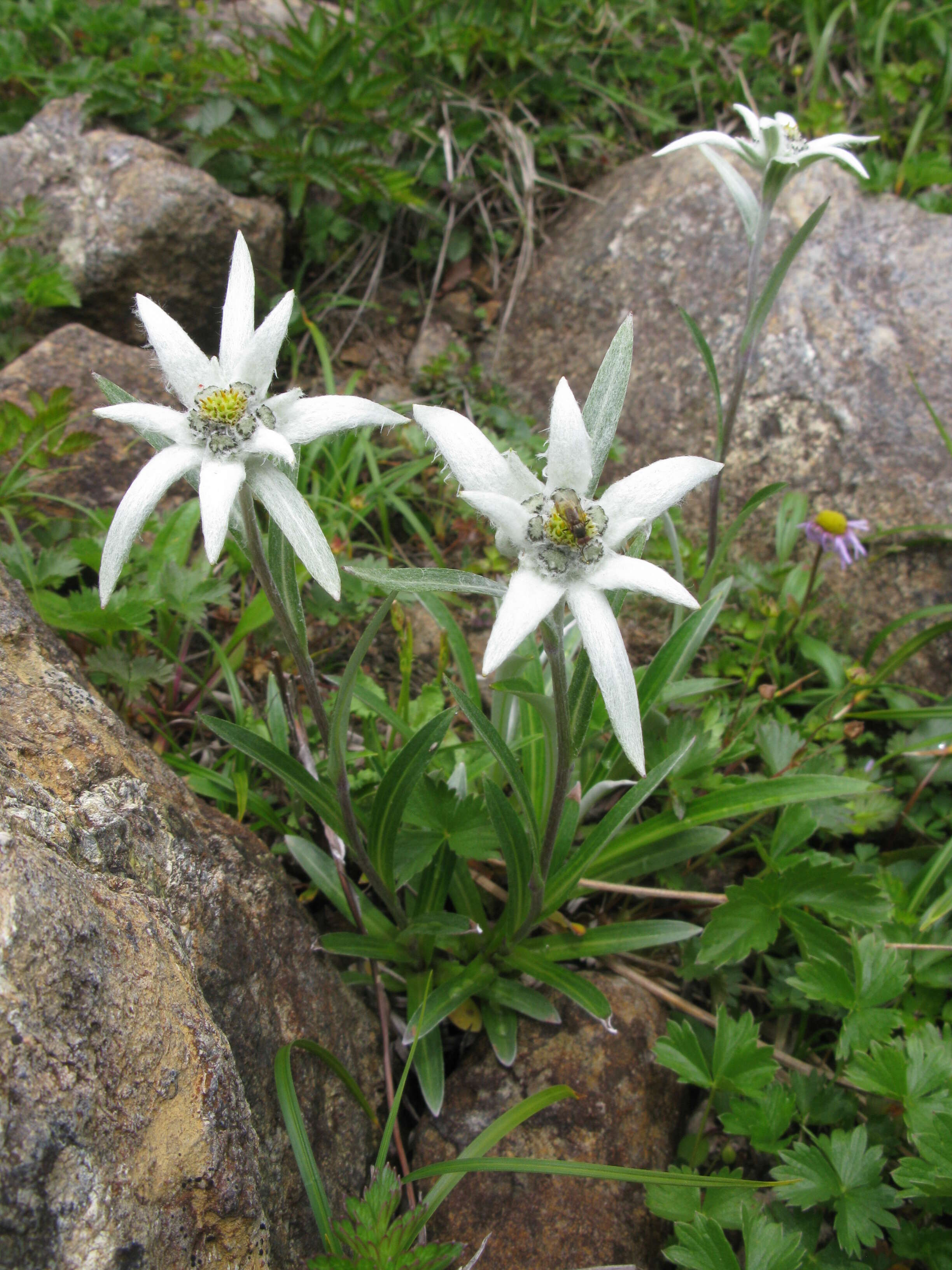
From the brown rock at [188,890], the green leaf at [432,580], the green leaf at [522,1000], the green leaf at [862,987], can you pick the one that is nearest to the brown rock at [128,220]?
the brown rock at [188,890]

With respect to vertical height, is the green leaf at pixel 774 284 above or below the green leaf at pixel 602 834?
above

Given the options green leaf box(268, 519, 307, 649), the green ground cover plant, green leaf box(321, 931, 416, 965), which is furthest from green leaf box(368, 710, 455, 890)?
green leaf box(268, 519, 307, 649)

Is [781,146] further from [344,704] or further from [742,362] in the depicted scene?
[344,704]

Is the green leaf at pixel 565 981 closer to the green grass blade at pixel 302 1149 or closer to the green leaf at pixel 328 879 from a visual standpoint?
the green leaf at pixel 328 879

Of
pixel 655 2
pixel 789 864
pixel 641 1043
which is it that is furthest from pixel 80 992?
pixel 655 2

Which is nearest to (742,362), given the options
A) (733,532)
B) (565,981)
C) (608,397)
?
(733,532)

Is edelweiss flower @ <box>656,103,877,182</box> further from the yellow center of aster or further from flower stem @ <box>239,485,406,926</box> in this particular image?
flower stem @ <box>239,485,406,926</box>
